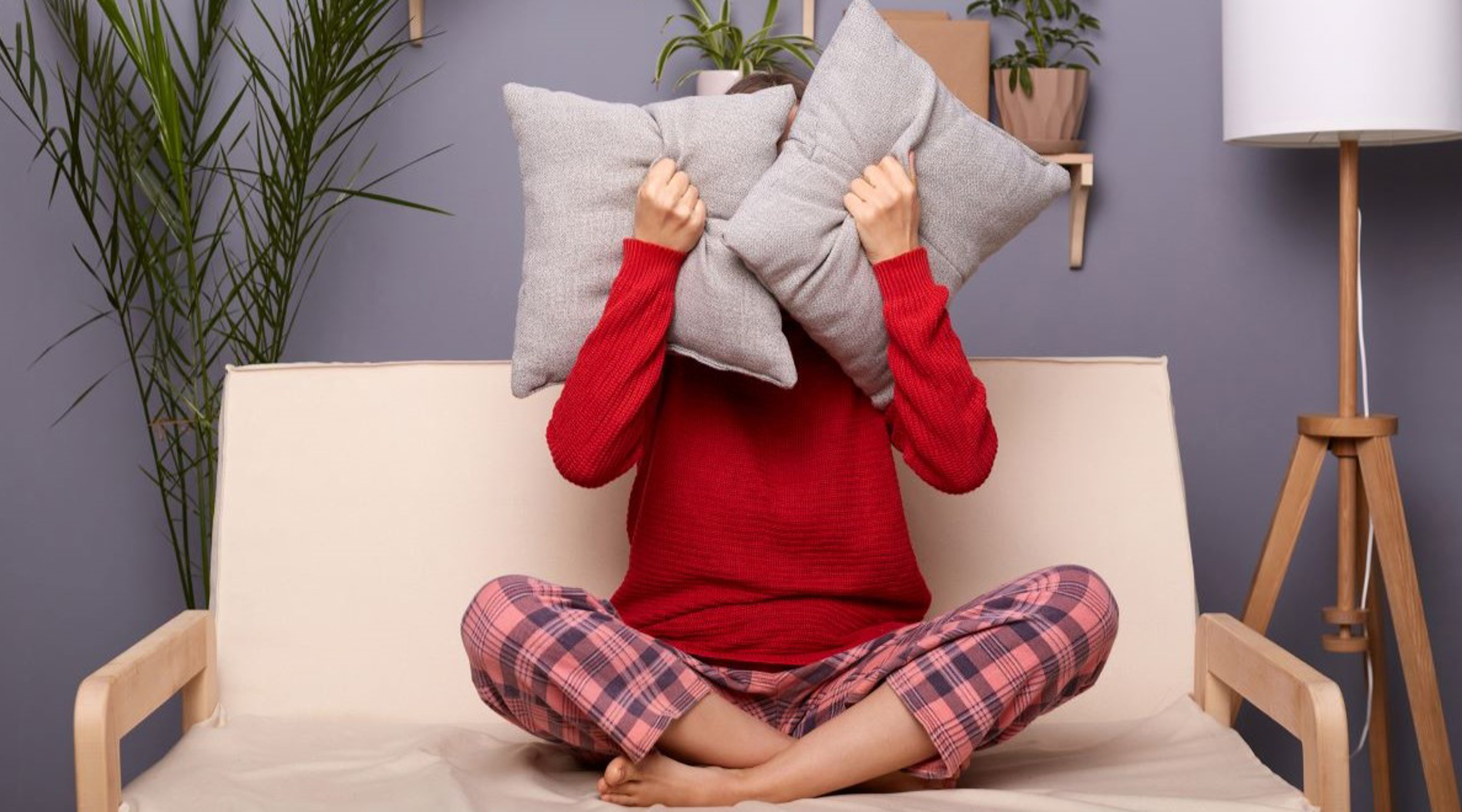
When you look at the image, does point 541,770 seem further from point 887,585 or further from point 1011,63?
point 1011,63

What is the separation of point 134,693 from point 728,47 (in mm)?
1534

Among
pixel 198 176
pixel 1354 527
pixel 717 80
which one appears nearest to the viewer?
pixel 1354 527

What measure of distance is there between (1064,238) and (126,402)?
1738mm

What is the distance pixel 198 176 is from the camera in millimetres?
2641

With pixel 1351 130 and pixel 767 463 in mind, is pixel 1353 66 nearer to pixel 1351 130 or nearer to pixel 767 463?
pixel 1351 130

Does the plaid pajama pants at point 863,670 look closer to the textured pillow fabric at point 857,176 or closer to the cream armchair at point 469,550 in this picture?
the cream armchair at point 469,550

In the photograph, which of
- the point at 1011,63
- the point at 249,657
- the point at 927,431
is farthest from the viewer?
the point at 1011,63

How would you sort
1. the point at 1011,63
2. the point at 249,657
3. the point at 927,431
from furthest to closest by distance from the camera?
the point at 1011,63
the point at 249,657
the point at 927,431

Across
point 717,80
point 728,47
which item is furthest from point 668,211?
point 728,47

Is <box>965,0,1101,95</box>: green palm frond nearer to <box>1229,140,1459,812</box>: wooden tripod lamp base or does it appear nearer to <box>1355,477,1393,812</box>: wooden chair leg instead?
<box>1229,140,1459,812</box>: wooden tripod lamp base

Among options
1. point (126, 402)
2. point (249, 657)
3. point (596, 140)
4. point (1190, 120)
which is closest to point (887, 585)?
Answer: point (596, 140)

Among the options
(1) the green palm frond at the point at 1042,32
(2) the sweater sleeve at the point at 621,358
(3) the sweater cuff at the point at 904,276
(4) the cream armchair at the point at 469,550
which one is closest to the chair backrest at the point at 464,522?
(4) the cream armchair at the point at 469,550

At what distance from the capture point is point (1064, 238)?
8.93 ft

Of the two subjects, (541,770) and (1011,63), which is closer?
(541,770)
